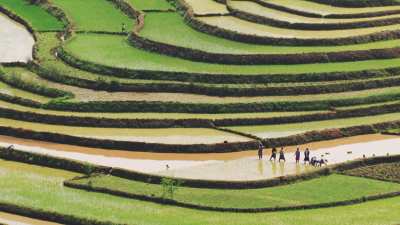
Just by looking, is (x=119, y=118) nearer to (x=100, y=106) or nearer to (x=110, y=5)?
(x=100, y=106)

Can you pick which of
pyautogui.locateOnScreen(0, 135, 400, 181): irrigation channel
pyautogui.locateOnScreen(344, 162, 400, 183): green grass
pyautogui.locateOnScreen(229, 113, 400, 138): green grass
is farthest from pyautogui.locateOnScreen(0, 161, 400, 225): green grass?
pyautogui.locateOnScreen(229, 113, 400, 138): green grass

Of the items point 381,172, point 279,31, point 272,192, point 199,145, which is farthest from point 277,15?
point 272,192

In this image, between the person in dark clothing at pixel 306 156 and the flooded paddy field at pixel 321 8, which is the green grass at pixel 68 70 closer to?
the person in dark clothing at pixel 306 156

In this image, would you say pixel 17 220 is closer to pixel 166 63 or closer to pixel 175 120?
pixel 175 120

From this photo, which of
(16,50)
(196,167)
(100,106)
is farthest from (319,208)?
(16,50)

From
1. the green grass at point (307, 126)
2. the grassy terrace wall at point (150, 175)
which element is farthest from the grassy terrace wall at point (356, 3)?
the grassy terrace wall at point (150, 175)

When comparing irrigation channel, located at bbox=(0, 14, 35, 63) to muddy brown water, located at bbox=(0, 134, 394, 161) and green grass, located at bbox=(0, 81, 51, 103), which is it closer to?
green grass, located at bbox=(0, 81, 51, 103)
